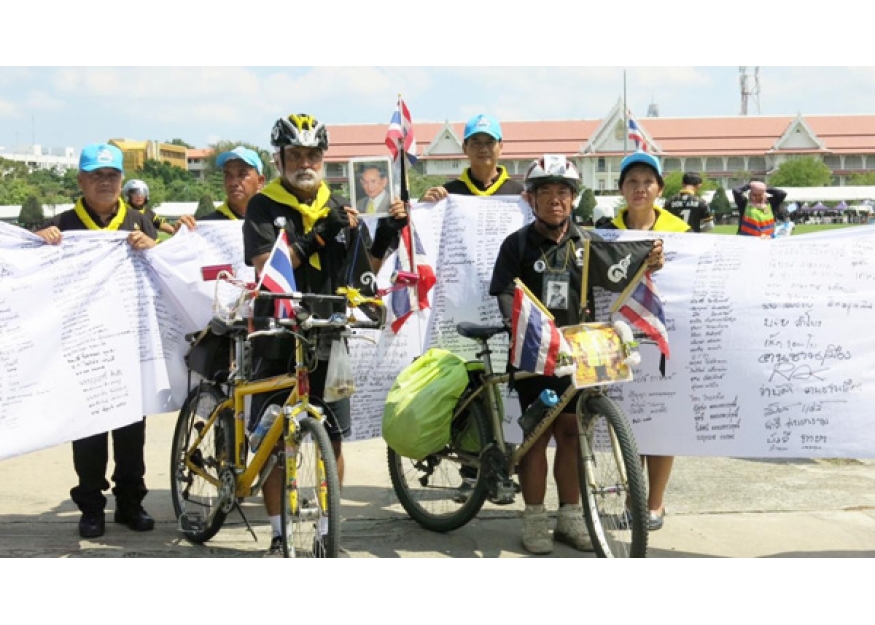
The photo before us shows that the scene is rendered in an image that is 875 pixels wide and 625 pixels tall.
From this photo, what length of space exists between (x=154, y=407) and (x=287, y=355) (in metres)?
1.25

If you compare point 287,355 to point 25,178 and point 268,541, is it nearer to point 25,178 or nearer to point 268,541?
point 268,541

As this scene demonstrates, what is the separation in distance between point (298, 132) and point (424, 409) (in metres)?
1.56

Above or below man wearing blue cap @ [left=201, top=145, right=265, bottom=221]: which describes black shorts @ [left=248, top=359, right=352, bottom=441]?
below

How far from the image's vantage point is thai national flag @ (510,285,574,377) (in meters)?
5.00

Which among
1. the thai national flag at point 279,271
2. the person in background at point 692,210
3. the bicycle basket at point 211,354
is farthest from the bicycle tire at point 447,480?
the person in background at point 692,210

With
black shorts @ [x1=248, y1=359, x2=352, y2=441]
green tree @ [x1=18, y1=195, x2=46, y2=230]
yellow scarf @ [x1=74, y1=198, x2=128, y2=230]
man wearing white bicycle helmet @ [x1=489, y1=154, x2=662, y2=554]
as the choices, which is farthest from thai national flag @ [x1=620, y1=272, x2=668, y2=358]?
green tree @ [x1=18, y1=195, x2=46, y2=230]

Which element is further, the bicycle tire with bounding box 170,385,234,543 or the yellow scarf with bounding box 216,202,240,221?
the yellow scarf with bounding box 216,202,240,221

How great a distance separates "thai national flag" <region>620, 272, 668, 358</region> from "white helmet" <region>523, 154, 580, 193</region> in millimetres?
585

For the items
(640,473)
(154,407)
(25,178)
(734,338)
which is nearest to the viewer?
(640,473)

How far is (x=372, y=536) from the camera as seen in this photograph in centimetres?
582

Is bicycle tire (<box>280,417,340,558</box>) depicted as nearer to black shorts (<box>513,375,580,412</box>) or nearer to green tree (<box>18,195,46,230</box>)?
black shorts (<box>513,375,580,412</box>)

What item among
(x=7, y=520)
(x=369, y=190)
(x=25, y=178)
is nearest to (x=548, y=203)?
(x=369, y=190)
